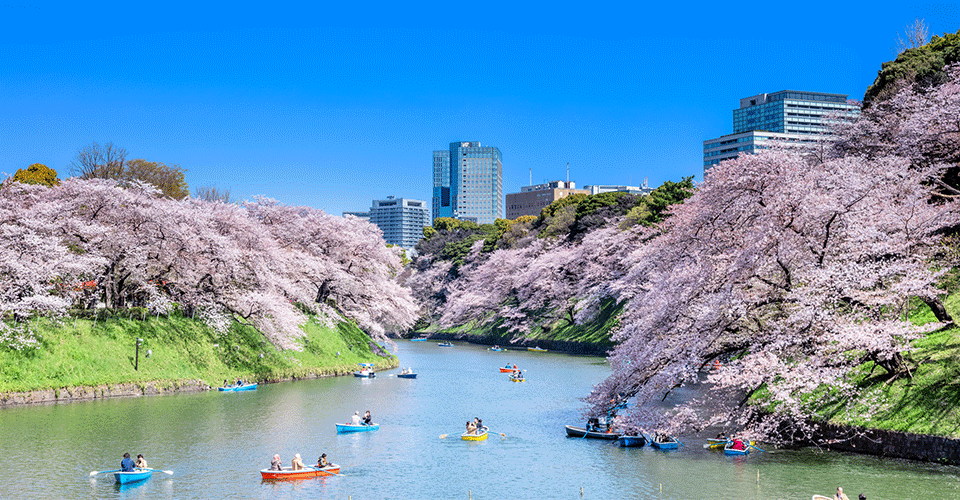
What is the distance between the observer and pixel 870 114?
48.0 meters

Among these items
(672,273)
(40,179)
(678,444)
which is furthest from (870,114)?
(40,179)

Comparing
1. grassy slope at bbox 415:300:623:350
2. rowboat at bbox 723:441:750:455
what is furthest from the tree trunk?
grassy slope at bbox 415:300:623:350

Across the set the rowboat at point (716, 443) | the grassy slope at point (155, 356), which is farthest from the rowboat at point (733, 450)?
the grassy slope at point (155, 356)

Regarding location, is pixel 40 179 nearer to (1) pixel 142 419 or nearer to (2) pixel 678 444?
(1) pixel 142 419

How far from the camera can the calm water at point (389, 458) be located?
2381 centimetres

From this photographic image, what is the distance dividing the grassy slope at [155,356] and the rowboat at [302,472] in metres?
17.8

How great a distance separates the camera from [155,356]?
43.9 meters

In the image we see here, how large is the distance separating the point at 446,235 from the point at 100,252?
98.4 m

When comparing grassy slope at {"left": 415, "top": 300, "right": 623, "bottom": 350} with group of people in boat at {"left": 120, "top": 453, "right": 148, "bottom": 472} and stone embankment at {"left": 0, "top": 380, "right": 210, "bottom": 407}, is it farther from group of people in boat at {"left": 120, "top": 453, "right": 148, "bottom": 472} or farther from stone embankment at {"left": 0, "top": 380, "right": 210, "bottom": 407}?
group of people in boat at {"left": 120, "top": 453, "right": 148, "bottom": 472}

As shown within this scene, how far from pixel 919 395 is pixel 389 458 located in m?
18.5

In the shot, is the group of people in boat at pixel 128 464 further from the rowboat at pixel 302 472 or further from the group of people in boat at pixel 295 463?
the group of people in boat at pixel 295 463

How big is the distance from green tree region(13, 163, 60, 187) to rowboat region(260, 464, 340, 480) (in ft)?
149

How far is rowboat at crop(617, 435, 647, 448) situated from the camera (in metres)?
30.6

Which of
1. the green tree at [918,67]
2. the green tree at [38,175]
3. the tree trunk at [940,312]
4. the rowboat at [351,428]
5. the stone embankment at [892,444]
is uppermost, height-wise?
the green tree at [918,67]
